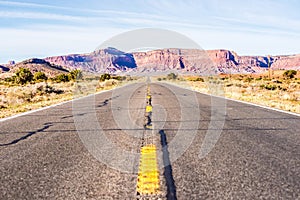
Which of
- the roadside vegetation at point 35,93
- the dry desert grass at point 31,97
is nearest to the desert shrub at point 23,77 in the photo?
the roadside vegetation at point 35,93

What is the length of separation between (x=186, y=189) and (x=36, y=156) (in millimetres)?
2712

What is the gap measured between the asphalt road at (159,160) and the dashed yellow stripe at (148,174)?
0.29ft

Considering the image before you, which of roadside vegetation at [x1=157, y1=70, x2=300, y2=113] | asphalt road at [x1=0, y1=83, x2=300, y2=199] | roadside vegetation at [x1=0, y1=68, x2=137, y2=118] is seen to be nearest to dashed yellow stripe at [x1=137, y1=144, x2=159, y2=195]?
asphalt road at [x1=0, y1=83, x2=300, y2=199]

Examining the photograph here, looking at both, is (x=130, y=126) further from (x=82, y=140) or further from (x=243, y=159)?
(x=243, y=159)

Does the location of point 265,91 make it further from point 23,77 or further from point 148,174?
point 23,77

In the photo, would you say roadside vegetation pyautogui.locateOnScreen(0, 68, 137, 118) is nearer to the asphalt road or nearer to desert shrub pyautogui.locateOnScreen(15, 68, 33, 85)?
desert shrub pyautogui.locateOnScreen(15, 68, 33, 85)

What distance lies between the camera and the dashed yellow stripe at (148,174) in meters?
3.42

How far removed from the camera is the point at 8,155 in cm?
509

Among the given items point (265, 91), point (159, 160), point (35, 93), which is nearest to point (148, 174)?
point (159, 160)

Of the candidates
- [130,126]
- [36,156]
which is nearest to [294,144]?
[130,126]

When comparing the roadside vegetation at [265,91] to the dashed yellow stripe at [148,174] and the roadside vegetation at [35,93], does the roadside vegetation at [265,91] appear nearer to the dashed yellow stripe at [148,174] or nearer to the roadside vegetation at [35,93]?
the dashed yellow stripe at [148,174]

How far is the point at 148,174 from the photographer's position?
3971mm

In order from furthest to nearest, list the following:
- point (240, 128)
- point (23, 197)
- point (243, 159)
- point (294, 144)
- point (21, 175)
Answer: point (240, 128), point (294, 144), point (243, 159), point (21, 175), point (23, 197)

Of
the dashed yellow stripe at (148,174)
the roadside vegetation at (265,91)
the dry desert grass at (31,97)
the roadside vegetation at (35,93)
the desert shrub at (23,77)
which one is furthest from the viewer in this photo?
the desert shrub at (23,77)
